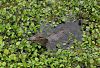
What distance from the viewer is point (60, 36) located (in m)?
6.91

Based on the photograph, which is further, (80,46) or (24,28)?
(24,28)

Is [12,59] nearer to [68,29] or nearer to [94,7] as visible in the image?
[68,29]

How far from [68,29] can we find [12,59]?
2.00 metres

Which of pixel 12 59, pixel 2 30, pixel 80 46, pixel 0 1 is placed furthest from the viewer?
pixel 0 1

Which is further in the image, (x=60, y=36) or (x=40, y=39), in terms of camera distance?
(x=60, y=36)

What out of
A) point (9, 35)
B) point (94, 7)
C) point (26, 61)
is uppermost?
point (94, 7)

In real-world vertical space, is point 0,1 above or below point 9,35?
above

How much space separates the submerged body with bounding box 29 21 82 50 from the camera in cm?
666

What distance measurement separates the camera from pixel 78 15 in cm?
778

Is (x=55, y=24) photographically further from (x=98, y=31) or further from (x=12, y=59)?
(x=12, y=59)

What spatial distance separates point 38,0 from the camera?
844cm

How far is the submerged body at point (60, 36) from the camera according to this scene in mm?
6661

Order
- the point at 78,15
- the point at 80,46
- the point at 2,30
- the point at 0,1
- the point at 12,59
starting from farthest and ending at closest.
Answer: the point at 0,1 < the point at 78,15 < the point at 2,30 < the point at 80,46 < the point at 12,59

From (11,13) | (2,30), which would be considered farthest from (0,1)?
(2,30)
